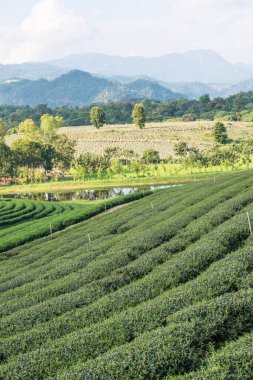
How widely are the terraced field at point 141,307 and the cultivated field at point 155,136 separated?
372 feet

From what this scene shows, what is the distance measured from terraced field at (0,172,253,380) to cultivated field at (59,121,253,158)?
113307 millimetres

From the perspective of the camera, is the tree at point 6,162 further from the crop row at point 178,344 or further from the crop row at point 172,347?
the crop row at point 178,344

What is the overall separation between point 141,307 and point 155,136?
6239 inches

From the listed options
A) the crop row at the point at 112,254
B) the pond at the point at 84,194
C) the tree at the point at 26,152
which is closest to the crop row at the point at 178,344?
the crop row at the point at 112,254

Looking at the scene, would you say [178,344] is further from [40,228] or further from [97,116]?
[97,116]

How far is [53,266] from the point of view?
113ft

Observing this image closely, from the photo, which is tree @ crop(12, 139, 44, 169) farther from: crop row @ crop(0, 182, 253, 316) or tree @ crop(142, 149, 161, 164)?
crop row @ crop(0, 182, 253, 316)

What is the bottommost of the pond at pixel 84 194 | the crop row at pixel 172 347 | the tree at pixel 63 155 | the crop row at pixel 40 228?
the pond at pixel 84 194

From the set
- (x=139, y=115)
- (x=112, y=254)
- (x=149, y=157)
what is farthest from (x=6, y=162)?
(x=112, y=254)

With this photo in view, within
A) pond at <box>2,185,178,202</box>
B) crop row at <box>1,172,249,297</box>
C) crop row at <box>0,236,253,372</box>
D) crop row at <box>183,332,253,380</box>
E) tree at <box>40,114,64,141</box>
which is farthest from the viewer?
tree at <box>40,114,64,141</box>

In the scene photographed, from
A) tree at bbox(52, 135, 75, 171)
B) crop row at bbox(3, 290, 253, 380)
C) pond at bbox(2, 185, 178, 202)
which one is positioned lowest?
pond at bbox(2, 185, 178, 202)

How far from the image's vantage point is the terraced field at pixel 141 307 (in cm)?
1476

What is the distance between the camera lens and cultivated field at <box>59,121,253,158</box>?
161600 millimetres

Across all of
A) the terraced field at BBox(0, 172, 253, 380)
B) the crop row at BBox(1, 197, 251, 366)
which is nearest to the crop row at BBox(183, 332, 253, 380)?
the terraced field at BBox(0, 172, 253, 380)
